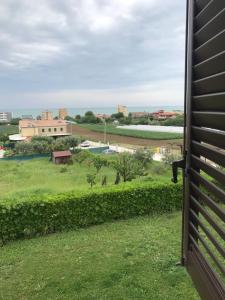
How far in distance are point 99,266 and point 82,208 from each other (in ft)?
8.70

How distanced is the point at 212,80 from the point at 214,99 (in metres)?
0.08

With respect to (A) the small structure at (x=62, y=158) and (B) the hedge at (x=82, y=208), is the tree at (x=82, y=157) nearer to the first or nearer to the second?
(A) the small structure at (x=62, y=158)

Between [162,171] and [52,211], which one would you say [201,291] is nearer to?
[52,211]

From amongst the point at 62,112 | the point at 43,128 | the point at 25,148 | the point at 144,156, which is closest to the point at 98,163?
the point at 144,156

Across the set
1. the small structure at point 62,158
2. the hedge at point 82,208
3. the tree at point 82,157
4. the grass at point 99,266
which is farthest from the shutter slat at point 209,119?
the small structure at point 62,158

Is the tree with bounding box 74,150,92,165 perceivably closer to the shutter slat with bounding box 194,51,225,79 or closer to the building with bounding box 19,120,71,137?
the building with bounding box 19,120,71,137

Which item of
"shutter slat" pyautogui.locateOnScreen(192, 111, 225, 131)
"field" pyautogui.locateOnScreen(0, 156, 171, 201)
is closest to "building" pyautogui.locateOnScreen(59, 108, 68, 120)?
"field" pyautogui.locateOnScreen(0, 156, 171, 201)

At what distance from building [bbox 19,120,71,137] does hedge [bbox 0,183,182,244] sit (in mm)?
34198

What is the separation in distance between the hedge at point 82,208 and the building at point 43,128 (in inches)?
1346

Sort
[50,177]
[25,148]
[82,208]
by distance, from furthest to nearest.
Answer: [25,148] < [50,177] < [82,208]

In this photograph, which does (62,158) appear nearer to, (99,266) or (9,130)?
(99,266)

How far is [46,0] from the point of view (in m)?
5.54

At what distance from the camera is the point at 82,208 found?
245 inches

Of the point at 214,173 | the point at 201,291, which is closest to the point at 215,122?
the point at 214,173
